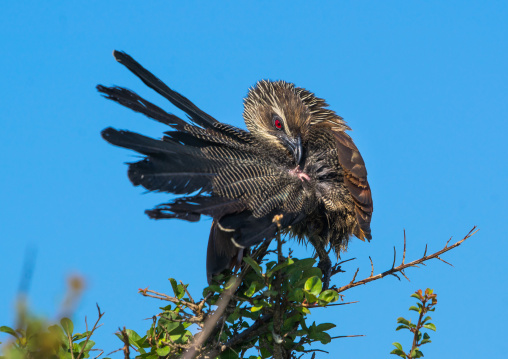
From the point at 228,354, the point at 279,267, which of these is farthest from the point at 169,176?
the point at 228,354

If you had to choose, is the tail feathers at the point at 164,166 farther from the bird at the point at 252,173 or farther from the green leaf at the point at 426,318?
the green leaf at the point at 426,318

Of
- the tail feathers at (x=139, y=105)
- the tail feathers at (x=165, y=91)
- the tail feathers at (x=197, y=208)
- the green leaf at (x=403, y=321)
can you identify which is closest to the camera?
the tail feathers at (x=197, y=208)

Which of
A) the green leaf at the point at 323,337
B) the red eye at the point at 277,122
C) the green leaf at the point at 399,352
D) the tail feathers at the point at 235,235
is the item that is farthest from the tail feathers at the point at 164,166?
the green leaf at the point at 399,352

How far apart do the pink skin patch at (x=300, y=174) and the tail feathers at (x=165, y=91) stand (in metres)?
0.66

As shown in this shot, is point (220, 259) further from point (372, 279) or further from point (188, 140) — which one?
point (372, 279)

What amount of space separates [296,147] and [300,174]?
0.31 meters

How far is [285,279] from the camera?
3037mm

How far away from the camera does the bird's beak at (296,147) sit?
3.67 metres

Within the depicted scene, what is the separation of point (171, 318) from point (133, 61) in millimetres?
1664

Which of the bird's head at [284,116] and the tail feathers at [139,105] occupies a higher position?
the bird's head at [284,116]

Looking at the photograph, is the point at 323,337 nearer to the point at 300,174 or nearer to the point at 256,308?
the point at 256,308

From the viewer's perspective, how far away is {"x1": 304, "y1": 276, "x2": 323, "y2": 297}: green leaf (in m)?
2.88

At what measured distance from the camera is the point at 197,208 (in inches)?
109

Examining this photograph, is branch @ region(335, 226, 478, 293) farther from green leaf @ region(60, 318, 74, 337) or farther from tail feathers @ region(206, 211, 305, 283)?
green leaf @ region(60, 318, 74, 337)
